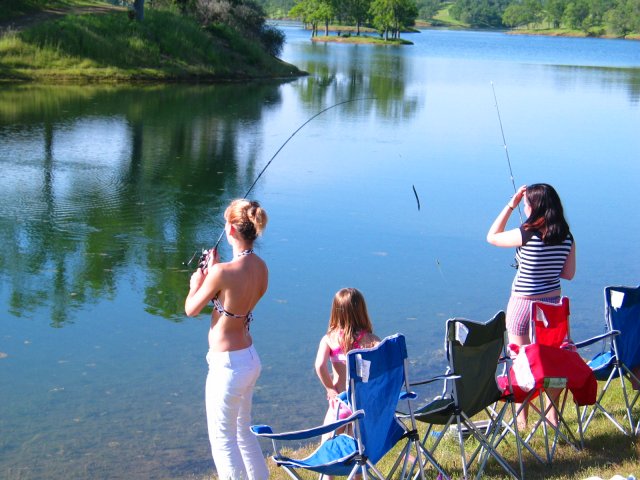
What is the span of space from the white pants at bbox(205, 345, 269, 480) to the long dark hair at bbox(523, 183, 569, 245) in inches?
69.7

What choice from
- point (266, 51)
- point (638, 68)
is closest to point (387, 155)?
point (266, 51)

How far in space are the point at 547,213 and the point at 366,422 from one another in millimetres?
1748

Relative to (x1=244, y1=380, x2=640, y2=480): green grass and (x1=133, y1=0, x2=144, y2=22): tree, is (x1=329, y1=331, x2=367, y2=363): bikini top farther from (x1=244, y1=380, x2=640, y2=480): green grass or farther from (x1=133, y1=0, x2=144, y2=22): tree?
(x1=133, y1=0, x2=144, y2=22): tree

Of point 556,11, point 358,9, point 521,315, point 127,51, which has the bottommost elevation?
point 521,315

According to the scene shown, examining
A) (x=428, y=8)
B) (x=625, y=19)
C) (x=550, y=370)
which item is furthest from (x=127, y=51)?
(x=428, y=8)

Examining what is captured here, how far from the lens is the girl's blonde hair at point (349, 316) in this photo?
13.6 feet

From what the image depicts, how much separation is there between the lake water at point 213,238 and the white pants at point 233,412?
3.69 ft

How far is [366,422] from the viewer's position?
3.75m

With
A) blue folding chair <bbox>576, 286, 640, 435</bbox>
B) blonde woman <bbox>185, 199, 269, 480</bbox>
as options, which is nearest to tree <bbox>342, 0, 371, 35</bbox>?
blue folding chair <bbox>576, 286, 640, 435</bbox>

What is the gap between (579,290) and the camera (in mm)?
9219

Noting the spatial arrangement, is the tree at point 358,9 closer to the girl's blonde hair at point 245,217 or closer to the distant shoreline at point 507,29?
the distant shoreline at point 507,29

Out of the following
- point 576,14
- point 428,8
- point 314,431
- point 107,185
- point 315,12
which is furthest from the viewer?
point 428,8

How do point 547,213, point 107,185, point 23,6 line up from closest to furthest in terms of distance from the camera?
point 547,213 < point 107,185 < point 23,6

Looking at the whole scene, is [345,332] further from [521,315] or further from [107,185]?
[107,185]
